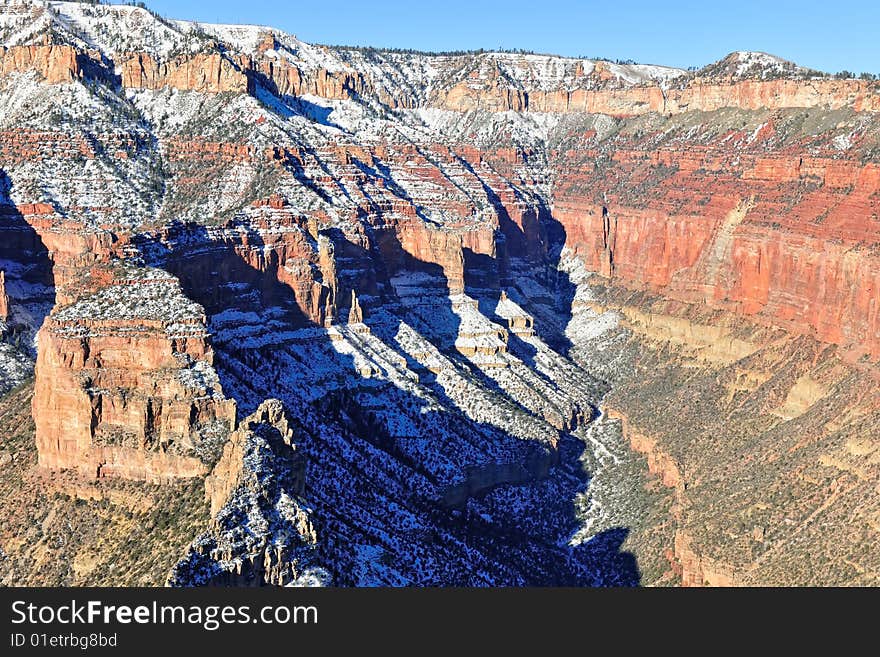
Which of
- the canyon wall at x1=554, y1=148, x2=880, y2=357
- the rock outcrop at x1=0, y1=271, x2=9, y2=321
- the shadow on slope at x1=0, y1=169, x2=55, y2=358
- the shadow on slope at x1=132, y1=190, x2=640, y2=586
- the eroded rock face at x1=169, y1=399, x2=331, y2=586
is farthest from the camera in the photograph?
the shadow on slope at x1=0, y1=169, x2=55, y2=358

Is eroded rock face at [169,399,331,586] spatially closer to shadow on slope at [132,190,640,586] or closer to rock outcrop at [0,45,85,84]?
shadow on slope at [132,190,640,586]

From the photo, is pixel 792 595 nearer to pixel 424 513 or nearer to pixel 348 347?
pixel 424 513

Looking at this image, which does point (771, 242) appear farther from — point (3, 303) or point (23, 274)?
point (23, 274)

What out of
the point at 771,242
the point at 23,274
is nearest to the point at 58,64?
the point at 23,274

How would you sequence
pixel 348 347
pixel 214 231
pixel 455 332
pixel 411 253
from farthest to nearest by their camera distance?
pixel 411 253 → pixel 455 332 → pixel 348 347 → pixel 214 231

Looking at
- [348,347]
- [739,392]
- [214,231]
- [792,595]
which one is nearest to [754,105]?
[739,392]

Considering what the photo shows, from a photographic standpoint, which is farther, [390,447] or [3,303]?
[3,303]

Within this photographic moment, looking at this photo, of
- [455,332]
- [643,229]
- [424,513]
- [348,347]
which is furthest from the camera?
[643,229]

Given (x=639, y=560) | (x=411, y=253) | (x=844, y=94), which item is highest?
(x=844, y=94)

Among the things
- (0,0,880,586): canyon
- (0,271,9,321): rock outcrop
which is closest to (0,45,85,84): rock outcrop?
(0,0,880,586): canyon
